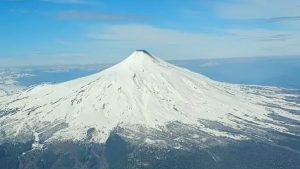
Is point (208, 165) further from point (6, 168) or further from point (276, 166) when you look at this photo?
point (6, 168)

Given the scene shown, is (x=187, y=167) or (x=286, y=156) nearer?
(x=187, y=167)

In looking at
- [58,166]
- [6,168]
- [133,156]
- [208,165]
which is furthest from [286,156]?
[6,168]

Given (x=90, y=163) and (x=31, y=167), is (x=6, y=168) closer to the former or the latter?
(x=31, y=167)

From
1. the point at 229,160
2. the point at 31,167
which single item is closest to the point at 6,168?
the point at 31,167

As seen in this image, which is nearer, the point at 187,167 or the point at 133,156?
the point at 187,167

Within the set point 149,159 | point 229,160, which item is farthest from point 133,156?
point 229,160

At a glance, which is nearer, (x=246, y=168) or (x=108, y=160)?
(x=246, y=168)

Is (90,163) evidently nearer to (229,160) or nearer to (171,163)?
(171,163)

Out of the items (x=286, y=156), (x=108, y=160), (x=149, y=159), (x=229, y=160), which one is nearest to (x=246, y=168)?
(x=229, y=160)
